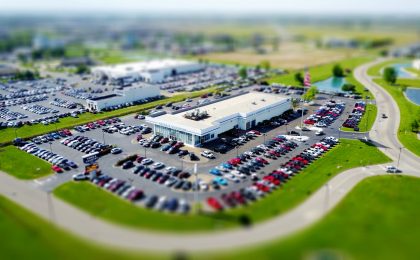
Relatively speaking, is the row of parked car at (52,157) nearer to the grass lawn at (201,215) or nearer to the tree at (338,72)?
the grass lawn at (201,215)

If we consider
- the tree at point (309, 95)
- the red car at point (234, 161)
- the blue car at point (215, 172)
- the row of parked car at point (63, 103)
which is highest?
the tree at point (309, 95)

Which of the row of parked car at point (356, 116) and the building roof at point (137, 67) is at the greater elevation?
the building roof at point (137, 67)

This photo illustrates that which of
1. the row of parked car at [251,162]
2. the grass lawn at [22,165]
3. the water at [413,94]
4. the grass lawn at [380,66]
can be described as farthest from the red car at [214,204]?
the grass lawn at [380,66]

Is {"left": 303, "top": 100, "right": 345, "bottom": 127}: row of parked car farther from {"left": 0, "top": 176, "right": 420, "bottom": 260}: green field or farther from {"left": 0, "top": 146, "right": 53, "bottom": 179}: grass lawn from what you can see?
{"left": 0, "top": 146, "right": 53, "bottom": 179}: grass lawn

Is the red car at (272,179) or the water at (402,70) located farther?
the water at (402,70)

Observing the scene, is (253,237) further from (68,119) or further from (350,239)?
(68,119)

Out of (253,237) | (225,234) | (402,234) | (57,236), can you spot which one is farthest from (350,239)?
(57,236)

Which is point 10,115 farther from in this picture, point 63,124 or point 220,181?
point 220,181

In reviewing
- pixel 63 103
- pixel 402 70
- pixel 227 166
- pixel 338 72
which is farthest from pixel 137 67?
pixel 402 70
